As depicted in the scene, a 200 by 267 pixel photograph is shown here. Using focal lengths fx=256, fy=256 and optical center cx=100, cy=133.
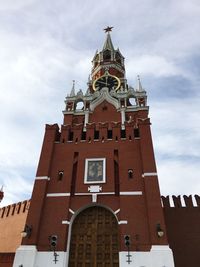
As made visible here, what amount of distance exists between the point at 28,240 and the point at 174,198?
1141 cm

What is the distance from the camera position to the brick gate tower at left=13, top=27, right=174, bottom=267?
13.7m

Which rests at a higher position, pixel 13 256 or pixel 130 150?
pixel 130 150

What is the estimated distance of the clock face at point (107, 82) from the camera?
27809mm

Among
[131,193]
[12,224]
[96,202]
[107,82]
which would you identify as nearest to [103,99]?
[107,82]

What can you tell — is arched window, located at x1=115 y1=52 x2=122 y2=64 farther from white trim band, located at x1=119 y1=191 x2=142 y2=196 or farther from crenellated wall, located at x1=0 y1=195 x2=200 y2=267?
white trim band, located at x1=119 y1=191 x2=142 y2=196

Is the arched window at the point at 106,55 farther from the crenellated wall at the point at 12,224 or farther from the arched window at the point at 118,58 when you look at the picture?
the crenellated wall at the point at 12,224

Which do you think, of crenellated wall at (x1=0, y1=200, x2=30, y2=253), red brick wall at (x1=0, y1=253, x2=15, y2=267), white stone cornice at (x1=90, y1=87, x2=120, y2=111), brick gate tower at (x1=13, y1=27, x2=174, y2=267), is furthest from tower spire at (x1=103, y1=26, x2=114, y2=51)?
red brick wall at (x1=0, y1=253, x2=15, y2=267)

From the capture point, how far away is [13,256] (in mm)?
14914

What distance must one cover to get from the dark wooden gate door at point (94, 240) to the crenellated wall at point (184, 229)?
17.9 ft

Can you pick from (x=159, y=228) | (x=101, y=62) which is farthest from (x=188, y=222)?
(x=101, y=62)

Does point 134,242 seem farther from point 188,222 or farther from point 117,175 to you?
point 188,222

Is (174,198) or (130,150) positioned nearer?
(130,150)

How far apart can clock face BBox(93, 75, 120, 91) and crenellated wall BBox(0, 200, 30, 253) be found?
13997mm

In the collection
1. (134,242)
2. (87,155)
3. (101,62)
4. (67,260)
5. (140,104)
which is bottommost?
(67,260)
